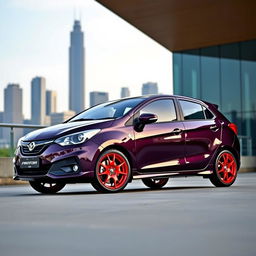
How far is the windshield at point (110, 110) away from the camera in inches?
418

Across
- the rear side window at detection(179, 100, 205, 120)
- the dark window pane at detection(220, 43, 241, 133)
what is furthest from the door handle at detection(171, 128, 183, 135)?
the dark window pane at detection(220, 43, 241, 133)

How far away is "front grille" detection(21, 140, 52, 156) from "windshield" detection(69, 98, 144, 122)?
1.18m

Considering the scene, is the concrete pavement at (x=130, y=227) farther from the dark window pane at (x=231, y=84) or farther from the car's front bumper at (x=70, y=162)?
the dark window pane at (x=231, y=84)

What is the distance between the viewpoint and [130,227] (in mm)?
5344

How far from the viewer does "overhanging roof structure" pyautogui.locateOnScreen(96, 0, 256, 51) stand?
84.1ft

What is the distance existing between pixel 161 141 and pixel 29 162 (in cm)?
219

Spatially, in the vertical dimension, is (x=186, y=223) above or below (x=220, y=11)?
below

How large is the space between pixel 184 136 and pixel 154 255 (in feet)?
23.2

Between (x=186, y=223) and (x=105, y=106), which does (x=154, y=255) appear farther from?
(x=105, y=106)

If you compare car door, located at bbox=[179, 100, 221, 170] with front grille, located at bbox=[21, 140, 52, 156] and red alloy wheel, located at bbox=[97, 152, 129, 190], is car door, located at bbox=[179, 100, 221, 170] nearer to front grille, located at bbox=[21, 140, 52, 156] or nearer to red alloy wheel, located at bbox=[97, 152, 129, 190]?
red alloy wheel, located at bbox=[97, 152, 129, 190]

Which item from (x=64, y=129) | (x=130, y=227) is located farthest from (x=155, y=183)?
(x=130, y=227)

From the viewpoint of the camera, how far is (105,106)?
439 inches

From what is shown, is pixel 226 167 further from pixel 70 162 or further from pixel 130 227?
pixel 130 227

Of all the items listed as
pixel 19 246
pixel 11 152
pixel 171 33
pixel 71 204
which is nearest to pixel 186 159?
pixel 71 204
